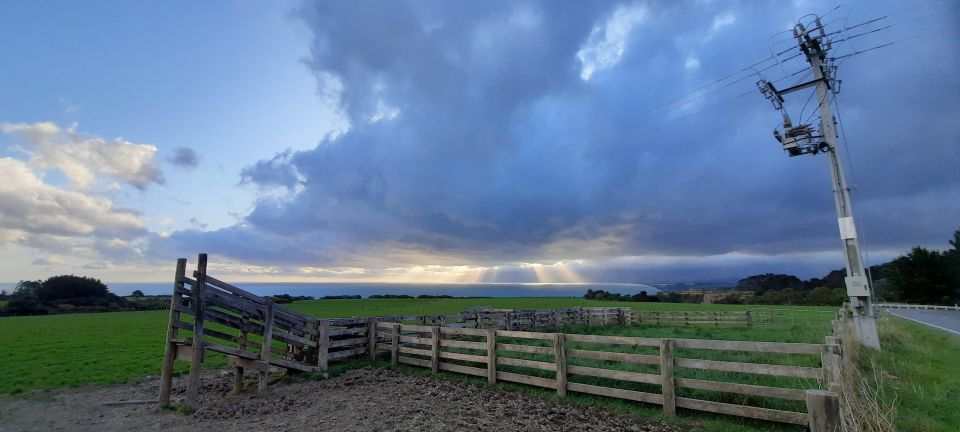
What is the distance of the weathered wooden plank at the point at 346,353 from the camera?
12.8m

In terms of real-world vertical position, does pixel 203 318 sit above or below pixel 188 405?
above

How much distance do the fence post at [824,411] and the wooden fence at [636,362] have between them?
2 centimetres

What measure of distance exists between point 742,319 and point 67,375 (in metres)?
35.1

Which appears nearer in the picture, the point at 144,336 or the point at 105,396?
the point at 105,396

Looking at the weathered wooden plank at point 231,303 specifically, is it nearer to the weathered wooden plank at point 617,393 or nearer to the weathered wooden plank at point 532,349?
the weathered wooden plank at point 532,349

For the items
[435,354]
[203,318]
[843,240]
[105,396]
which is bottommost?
[105,396]

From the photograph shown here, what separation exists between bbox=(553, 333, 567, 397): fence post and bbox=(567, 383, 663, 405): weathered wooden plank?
0.14m

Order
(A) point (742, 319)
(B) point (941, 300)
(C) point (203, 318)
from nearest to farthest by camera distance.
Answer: (C) point (203, 318) < (A) point (742, 319) < (B) point (941, 300)

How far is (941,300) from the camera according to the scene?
57.2 meters

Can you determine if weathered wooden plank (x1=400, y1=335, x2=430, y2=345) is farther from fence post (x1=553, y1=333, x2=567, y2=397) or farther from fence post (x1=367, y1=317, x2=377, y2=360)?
fence post (x1=553, y1=333, x2=567, y2=397)

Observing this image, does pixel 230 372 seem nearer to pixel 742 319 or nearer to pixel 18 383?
pixel 18 383

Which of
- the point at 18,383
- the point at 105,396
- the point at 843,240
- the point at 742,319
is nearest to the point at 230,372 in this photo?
the point at 105,396

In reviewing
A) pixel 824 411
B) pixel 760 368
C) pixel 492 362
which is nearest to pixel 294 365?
pixel 492 362

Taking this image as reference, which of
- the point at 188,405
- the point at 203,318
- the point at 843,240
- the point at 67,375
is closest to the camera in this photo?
the point at 188,405
